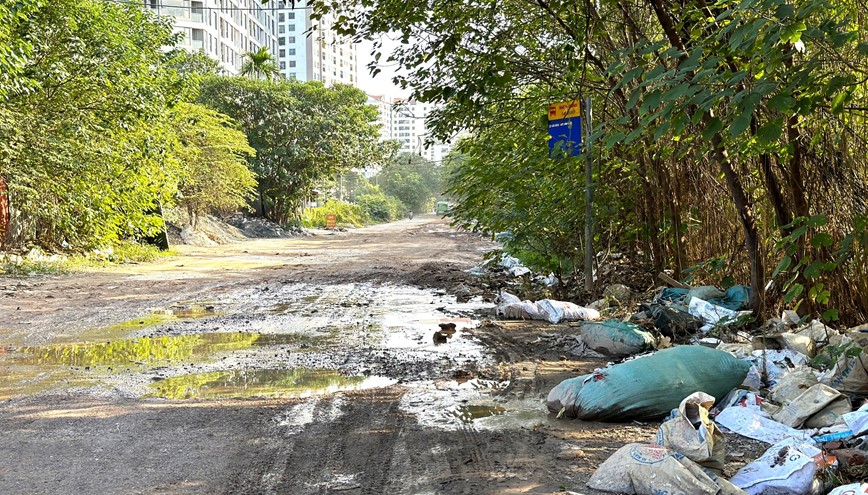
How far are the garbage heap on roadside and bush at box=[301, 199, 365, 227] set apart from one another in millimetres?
43138

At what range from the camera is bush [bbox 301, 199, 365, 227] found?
164 feet

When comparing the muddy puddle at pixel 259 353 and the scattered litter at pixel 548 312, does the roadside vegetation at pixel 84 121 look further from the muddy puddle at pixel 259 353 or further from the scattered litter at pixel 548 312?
the scattered litter at pixel 548 312

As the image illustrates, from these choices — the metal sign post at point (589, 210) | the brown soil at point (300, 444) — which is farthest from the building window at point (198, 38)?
the brown soil at point (300, 444)

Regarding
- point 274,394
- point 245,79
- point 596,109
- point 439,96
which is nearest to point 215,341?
point 274,394

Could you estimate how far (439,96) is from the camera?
20.0 ft

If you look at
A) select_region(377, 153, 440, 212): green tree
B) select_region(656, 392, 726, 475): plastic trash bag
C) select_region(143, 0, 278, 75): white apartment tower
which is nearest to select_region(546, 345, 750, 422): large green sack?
select_region(656, 392, 726, 475): plastic trash bag

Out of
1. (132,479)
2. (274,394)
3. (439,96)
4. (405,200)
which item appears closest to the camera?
(132,479)

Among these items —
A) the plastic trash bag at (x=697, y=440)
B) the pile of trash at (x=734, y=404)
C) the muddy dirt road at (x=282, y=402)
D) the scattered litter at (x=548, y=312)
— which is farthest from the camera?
the scattered litter at (x=548, y=312)

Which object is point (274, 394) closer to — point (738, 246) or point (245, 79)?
point (738, 246)

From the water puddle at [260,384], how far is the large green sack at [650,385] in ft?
5.36

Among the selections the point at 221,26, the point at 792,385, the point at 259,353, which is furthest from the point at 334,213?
the point at 792,385

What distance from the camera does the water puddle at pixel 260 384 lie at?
518cm

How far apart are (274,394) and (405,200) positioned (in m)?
96.4

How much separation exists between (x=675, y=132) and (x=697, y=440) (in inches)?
56.6
